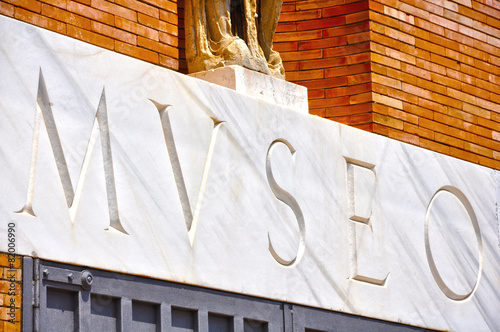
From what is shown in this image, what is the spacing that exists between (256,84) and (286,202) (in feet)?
2.37

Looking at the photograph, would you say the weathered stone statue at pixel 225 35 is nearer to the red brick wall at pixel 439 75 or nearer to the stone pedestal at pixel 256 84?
the stone pedestal at pixel 256 84

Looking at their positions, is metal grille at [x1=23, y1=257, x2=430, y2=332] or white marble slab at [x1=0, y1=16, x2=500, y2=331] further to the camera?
white marble slab at [x1=0, y1=16, x2=500, y2=331]

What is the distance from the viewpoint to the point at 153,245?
6.70 metres

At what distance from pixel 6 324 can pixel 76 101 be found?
47.2 inches

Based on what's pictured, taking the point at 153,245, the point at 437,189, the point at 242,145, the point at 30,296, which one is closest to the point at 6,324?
the point at 30,296

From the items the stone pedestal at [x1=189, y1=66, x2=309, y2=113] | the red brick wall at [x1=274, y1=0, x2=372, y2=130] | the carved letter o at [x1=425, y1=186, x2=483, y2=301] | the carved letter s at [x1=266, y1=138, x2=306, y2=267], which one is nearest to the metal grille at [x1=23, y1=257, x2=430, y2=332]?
the carved letter s at [x1=266, y1=138, x2=306, y2=267]

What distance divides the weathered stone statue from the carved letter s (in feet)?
1.71

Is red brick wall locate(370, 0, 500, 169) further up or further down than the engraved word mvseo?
further up

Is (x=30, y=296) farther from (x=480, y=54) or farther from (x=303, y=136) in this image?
(x=480, y=54)

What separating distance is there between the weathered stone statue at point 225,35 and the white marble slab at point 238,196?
13.5 inches

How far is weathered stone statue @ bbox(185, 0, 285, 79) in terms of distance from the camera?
769 centimetres

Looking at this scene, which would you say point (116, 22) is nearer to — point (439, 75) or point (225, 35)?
point (225, 35)

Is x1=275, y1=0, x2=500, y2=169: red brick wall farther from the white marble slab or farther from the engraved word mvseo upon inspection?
the engraved word mvseo

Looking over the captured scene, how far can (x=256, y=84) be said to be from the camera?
302 inches
